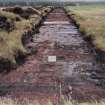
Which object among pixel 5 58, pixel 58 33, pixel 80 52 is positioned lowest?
pixel 58 33

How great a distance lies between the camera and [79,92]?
48.0 ft

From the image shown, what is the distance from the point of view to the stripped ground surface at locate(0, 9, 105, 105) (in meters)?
14.5

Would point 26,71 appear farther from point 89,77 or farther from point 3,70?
point 89,77

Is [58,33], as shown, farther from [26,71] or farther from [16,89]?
[16,89]

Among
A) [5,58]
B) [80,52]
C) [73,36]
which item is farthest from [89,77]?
[73,36]

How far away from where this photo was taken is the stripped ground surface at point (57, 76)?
1450 cm

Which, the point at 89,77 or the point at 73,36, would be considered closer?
the point at 89,77

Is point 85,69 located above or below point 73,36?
above

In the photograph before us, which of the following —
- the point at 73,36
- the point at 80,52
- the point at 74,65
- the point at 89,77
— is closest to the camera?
the point at 89,77

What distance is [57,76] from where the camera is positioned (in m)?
17.2

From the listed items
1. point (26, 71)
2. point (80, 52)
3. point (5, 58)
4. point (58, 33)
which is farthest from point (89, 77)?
point (58, 33)

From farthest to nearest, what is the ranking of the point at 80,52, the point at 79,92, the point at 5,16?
1. the point at 5,16
2. the point at 80,52
3. the point at 79,92

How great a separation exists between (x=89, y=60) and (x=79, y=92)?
6.23 metres

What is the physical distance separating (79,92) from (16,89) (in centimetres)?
261
